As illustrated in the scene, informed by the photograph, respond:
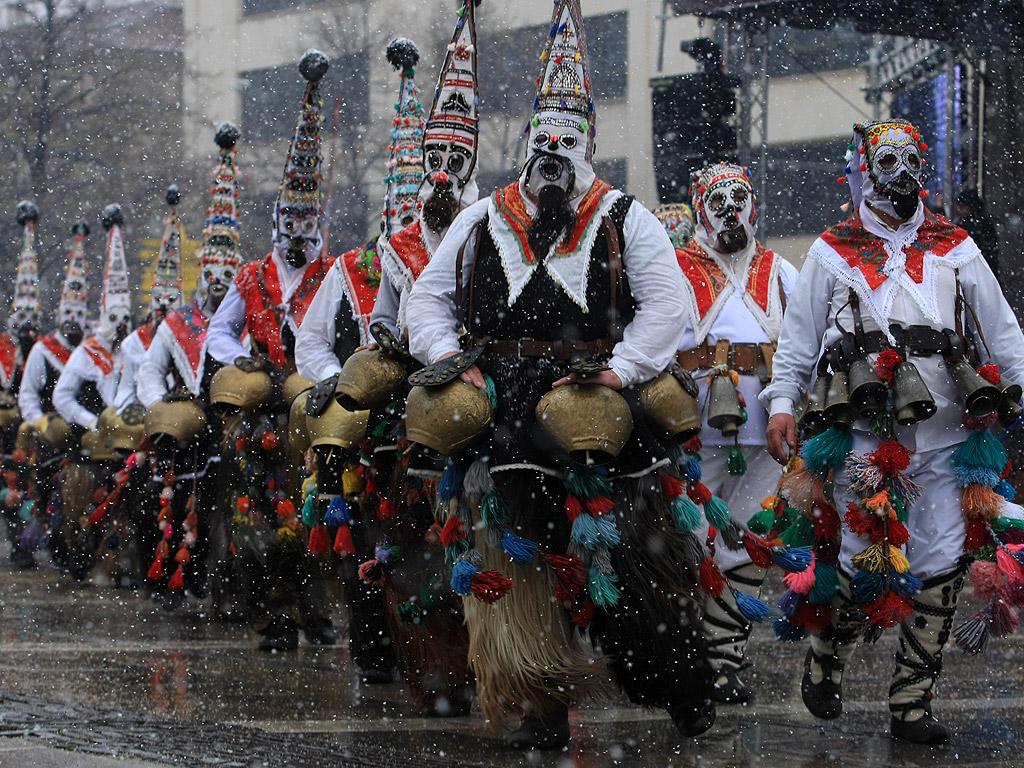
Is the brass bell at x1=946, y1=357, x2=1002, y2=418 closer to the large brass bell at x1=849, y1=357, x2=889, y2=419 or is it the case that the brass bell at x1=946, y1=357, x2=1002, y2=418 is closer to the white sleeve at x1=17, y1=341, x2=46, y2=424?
the large brass bell at x1=849, y1=357, x2=889, y2=419

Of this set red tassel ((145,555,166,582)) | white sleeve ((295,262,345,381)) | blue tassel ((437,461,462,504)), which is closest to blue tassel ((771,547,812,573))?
blue tassel ((437,461,462,504))

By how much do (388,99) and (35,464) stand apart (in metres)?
11.8

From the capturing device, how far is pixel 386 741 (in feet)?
17.4

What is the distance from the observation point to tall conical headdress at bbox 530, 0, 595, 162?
5473mm

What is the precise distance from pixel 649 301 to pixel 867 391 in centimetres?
85

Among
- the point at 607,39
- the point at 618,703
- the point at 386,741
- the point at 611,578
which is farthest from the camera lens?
the point at 607,39

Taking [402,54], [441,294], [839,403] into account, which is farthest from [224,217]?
[839,403]

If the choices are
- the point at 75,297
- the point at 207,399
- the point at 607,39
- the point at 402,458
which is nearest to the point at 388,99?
the point at 607,39

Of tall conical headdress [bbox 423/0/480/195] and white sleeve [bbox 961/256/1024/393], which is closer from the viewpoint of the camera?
white sleeve [bbox 961/256/1024/393]

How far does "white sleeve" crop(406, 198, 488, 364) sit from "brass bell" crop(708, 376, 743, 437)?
162 centimetres

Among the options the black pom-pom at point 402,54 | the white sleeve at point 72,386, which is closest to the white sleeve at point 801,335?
the black pom-pom at point 402,54

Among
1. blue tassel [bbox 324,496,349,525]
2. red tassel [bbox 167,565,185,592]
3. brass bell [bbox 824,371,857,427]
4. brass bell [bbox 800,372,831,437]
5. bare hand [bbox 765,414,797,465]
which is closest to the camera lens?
brass bell [bbox 824,371,857,427]

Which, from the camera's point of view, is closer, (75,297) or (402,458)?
(402,458)

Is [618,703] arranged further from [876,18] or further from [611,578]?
[876,18]
